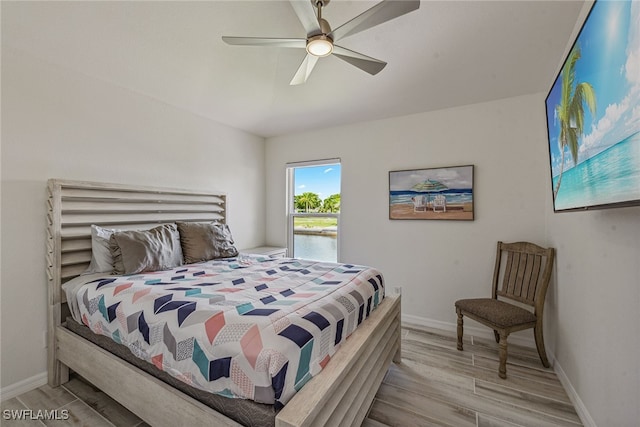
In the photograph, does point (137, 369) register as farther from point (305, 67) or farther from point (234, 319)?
point (305, 67)

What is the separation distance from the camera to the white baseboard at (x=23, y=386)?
6.43 feet

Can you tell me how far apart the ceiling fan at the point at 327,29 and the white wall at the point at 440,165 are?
1.58 m

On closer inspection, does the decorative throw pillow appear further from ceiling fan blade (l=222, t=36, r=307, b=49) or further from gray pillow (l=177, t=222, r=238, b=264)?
ceiling fan blade (l=222, t=36, r=307, b=49)

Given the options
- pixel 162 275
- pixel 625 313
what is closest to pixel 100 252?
pixel 162 275

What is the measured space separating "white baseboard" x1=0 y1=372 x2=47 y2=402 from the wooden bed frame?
81 millimetres

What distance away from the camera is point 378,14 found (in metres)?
1.50

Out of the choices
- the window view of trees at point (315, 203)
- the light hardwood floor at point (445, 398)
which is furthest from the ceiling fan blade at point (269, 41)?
the light hardwood floor at point (445, 398)

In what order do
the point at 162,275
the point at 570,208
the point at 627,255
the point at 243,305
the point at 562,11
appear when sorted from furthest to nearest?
the point at 162,275, the point at 562,11, the point at 570,208, the point at 243,305, the point at 627,255

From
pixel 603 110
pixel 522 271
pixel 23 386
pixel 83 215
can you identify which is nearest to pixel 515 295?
pixel 522 271

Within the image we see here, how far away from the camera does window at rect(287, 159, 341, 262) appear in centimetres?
399

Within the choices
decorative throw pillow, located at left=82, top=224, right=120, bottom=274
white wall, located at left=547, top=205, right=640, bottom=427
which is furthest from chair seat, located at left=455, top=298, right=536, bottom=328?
decorative throw pillow, located at left=82, top=224, right=120, bottom=274

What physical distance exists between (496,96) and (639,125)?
2.28 m

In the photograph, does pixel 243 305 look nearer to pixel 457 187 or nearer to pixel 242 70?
pixel 242 70

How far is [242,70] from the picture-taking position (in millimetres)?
2672
